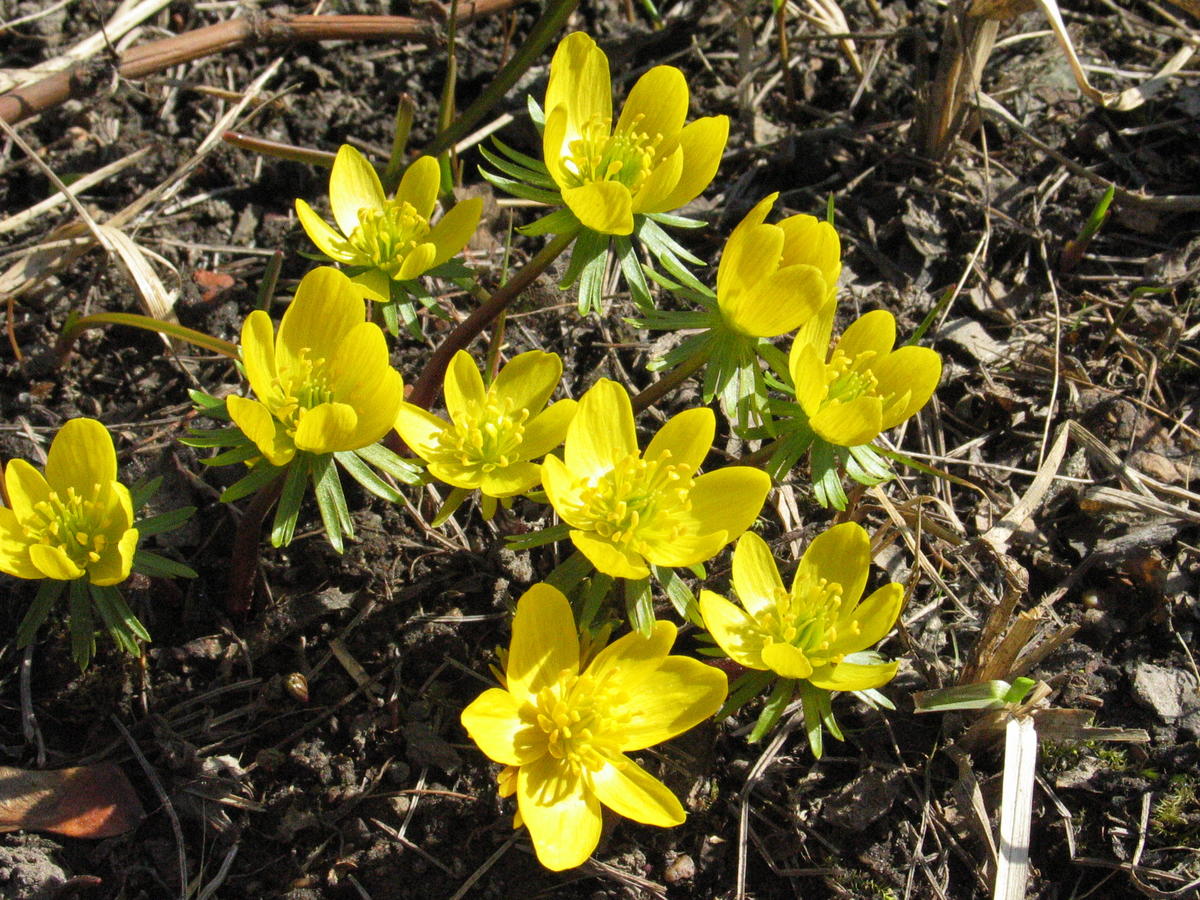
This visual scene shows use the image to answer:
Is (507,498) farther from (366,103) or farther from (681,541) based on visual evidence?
(366,103)

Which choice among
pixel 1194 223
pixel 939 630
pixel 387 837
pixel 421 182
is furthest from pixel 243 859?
pixel 1194 223

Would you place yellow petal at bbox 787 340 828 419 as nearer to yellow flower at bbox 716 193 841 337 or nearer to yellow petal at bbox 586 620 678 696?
yellow flower at bbox 716 193 841 337

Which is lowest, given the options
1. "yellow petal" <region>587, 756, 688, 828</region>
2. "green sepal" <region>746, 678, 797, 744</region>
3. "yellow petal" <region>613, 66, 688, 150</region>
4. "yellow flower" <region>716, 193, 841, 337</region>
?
"yellow petal" <region>587, 756, 688, 828</region>

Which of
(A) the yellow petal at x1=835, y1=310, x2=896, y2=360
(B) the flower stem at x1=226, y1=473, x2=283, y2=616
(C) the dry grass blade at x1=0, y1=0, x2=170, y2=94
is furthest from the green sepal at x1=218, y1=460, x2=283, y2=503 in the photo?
(C) the dry grass blade at x1=0, y1=0, x2=170, y2=94

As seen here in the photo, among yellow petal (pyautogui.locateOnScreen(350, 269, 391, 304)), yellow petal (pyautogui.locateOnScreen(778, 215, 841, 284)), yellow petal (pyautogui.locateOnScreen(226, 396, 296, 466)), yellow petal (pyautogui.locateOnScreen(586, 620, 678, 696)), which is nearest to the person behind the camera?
yellow petal (pyautogui.locateOnScreen(226, 396, 296, 466))

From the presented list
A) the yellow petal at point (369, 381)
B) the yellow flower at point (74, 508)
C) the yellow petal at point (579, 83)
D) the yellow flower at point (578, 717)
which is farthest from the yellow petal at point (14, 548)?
the yellow petal at point (579, 83)

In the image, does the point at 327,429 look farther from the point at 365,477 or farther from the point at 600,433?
the point at 600,433
